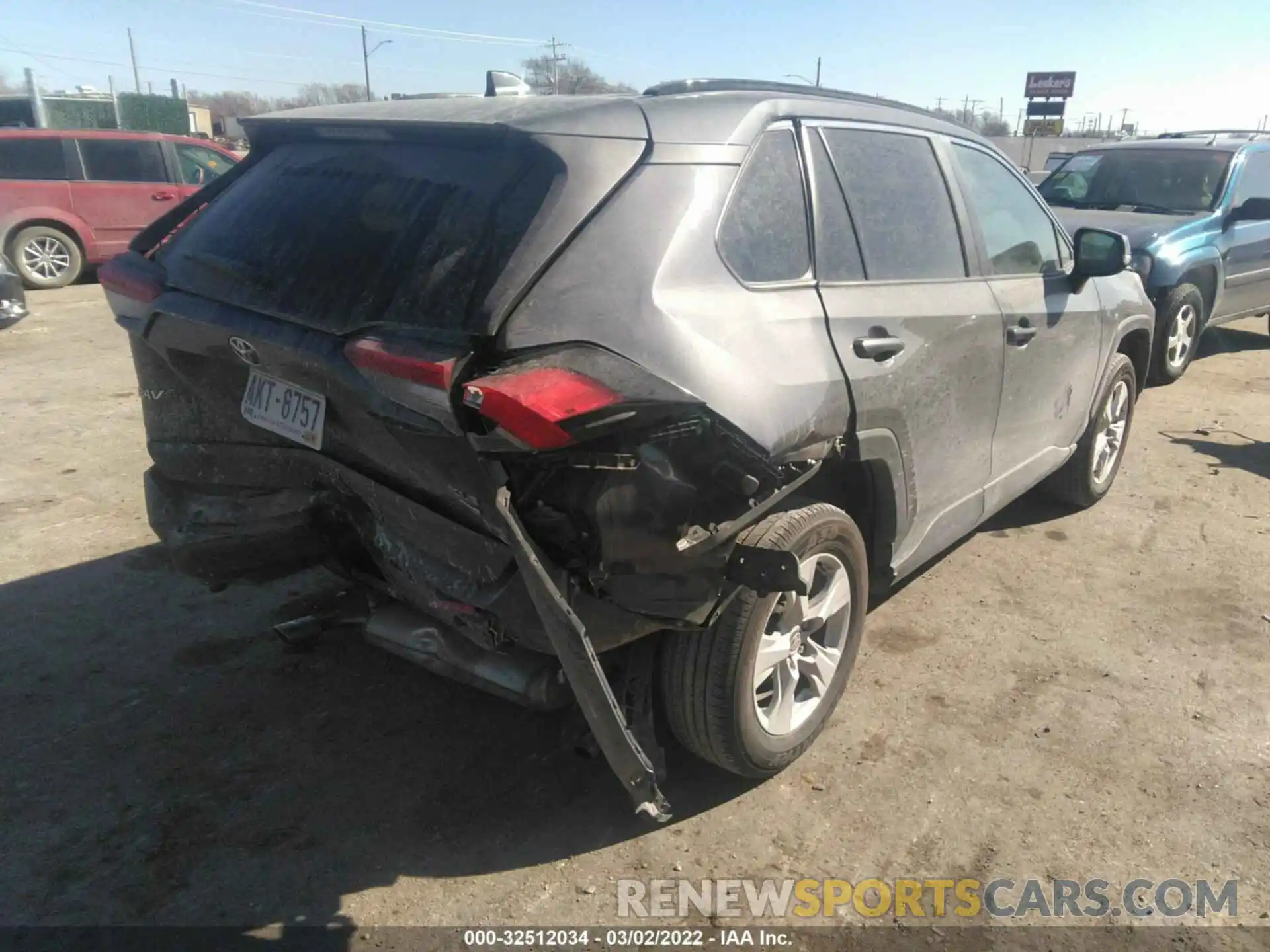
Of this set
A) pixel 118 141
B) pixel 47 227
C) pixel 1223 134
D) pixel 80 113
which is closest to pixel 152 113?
Result: pixel 80 113

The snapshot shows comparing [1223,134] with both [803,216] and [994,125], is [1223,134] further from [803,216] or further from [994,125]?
[994,125]

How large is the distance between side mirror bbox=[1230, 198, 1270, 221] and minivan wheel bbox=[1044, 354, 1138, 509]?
12.5 feet

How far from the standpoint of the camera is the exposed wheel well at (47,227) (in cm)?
1171

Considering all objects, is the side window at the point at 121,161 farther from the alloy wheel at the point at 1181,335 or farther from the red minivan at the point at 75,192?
the alloy wheel at the point at 1181,335

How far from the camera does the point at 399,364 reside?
2.13m

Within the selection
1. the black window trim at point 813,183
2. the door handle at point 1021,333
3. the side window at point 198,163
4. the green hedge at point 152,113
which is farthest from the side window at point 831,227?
the green hedge at point 152,113

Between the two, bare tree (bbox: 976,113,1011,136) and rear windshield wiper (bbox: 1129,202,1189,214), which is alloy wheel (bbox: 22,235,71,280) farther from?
bare tree (bbox: 976,113,1011,136)

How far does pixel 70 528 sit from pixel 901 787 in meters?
4.00

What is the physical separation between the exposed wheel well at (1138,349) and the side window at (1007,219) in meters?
1.14

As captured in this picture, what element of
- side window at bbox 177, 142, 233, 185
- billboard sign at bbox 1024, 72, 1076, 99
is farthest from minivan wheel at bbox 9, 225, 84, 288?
billboard sign at bbox 1024, 72, 1076, 99

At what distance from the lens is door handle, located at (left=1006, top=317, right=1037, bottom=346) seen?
3.69 metres

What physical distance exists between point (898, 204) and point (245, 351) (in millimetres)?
2152

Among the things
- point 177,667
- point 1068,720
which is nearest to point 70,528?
point 177,667

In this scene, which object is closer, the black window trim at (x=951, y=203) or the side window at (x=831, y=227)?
the side window at (x=831, y=227)
